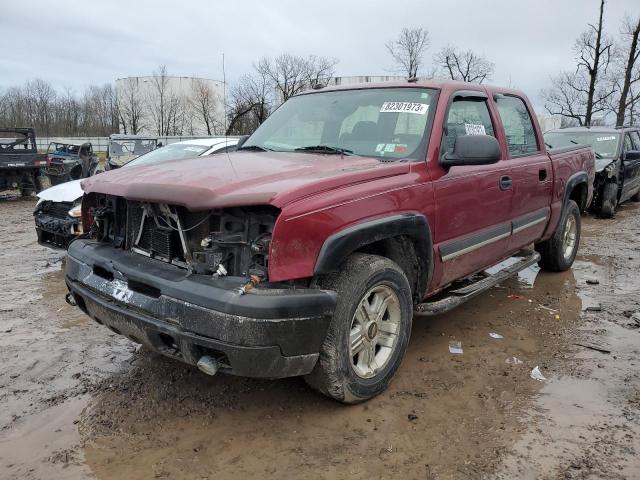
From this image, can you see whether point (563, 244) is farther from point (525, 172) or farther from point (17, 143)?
point (17, 143)

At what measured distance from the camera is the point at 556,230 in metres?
5.76

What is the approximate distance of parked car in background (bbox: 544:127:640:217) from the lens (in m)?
10.7

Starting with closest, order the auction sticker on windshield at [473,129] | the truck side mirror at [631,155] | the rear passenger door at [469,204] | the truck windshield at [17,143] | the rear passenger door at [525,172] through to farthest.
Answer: the rear passenger door at [469,204], the auction sticker on windshield at [473,129], the rear passenger door at [525,172], the truck side mirror at [631,155], the truck windshield at [17,143]

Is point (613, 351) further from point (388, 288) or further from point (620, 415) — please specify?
point (388, 288)

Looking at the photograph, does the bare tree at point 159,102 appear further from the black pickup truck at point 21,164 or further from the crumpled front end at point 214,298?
the crumpled front end at point 214,298

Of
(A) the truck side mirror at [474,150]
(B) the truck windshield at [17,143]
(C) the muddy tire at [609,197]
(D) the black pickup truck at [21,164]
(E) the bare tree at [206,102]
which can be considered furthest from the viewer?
(E) the bare tree at [206,102]

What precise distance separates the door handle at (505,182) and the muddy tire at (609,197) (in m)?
7.62

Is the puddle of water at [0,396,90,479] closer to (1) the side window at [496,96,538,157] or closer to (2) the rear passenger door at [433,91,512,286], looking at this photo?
(2) the rear passenger door at [433,91,512,286]

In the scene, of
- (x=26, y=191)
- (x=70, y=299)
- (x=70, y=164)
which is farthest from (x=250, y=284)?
(x=26, y=191)

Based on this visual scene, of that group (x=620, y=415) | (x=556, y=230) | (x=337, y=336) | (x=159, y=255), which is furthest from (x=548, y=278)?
(x=159, y=255)

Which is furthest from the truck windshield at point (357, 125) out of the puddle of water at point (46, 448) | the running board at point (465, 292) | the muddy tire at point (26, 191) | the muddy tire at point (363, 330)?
the muddy tire at point (26, 191)

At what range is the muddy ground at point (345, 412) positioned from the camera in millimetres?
2682

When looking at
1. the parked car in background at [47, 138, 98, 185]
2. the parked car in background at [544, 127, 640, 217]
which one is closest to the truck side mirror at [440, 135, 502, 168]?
the parked car in background at [544, 127, 640, 217]

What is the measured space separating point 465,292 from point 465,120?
52.1 inches
